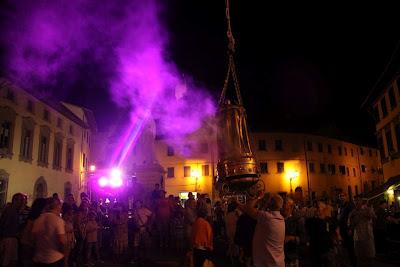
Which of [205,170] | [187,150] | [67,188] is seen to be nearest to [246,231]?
[67,188]

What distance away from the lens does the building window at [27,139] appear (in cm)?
2359

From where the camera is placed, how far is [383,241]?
1220cm

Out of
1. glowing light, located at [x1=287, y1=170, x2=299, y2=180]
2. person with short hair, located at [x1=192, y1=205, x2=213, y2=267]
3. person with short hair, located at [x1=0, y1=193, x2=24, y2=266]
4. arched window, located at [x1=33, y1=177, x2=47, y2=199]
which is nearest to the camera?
person with short hair, located at [x1=192, y1=205, x2=213, y2=267]

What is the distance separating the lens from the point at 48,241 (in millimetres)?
5098

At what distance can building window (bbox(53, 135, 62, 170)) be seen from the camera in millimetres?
28547

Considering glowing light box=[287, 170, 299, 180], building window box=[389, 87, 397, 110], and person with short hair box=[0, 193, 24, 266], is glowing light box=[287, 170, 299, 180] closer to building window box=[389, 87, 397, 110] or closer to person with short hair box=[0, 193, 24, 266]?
building window box=[389, 87, 397, 110]

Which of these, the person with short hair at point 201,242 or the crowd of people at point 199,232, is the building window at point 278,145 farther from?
the person with short hair at point 201,242

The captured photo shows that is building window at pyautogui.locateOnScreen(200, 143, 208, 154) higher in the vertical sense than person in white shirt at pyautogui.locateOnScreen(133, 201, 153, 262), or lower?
higher

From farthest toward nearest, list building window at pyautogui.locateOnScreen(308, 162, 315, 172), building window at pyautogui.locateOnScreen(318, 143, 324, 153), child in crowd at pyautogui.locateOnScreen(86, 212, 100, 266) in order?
building window at pyautogui.locateOnScreen(318, 143, 324, 153), building window at pyautogui.locateOnScreen(308, 162, 315, 172), child in crowd at pyautogui.locateOnScreen(86, 212, 100, 266)

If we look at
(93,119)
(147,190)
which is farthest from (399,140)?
(93,119)

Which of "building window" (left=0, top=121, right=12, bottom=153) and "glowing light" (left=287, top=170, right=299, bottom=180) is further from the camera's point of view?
"glowing light" (left=287, top=170, right=299, bottom=180)

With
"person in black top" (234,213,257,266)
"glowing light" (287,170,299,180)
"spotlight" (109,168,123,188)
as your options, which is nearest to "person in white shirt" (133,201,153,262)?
"person in black top" (234,213,257,266)

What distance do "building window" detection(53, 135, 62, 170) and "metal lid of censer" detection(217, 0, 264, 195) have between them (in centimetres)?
2565

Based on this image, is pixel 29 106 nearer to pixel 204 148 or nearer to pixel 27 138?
pixel 27 138
